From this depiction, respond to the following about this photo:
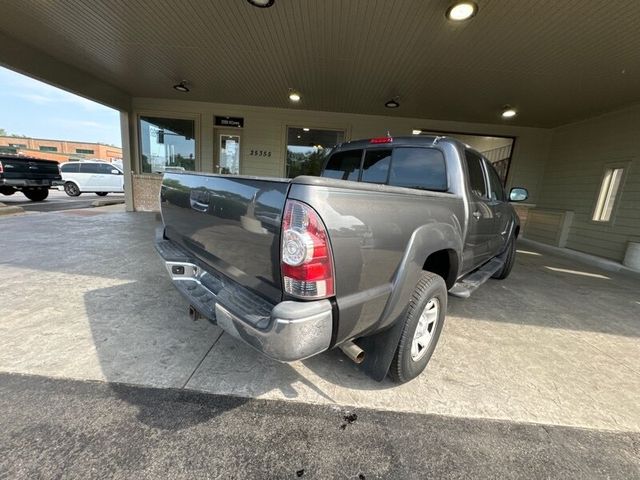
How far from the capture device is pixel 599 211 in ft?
24.4

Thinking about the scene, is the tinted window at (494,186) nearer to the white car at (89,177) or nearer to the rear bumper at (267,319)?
the rear bumper at (267,319)

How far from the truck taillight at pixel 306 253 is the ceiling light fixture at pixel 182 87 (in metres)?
7.70

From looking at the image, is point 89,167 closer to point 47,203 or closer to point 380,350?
point 47,203

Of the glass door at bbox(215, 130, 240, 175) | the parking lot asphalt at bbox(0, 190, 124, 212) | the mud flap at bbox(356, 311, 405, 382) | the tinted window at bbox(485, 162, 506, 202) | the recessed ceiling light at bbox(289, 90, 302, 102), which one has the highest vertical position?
the recessed ceiling light at bbox(289, 90, 302, 102)

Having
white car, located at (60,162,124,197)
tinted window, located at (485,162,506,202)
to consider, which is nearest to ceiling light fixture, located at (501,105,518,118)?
tinted window, located at (485,162,506,202)

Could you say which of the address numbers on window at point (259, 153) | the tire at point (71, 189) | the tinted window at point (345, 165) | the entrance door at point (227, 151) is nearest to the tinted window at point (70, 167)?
the tire at point (71, 189)

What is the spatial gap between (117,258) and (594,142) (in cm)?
1127

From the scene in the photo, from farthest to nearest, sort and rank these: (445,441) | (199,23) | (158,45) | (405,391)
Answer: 1. (158,45)
2. (199,23)
3. (405,391)
4. (445,441)

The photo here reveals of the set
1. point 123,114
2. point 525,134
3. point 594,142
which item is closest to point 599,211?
point 594,142

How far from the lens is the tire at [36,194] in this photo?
12086mm

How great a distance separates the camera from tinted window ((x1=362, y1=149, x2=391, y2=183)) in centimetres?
293

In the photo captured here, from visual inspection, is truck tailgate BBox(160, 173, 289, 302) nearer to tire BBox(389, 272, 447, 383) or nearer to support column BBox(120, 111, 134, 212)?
tire BBox(389, 272, 447, 383)

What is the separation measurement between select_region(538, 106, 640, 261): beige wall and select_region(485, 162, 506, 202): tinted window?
498 centimetres

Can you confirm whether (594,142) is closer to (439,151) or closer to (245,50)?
(439,151)
